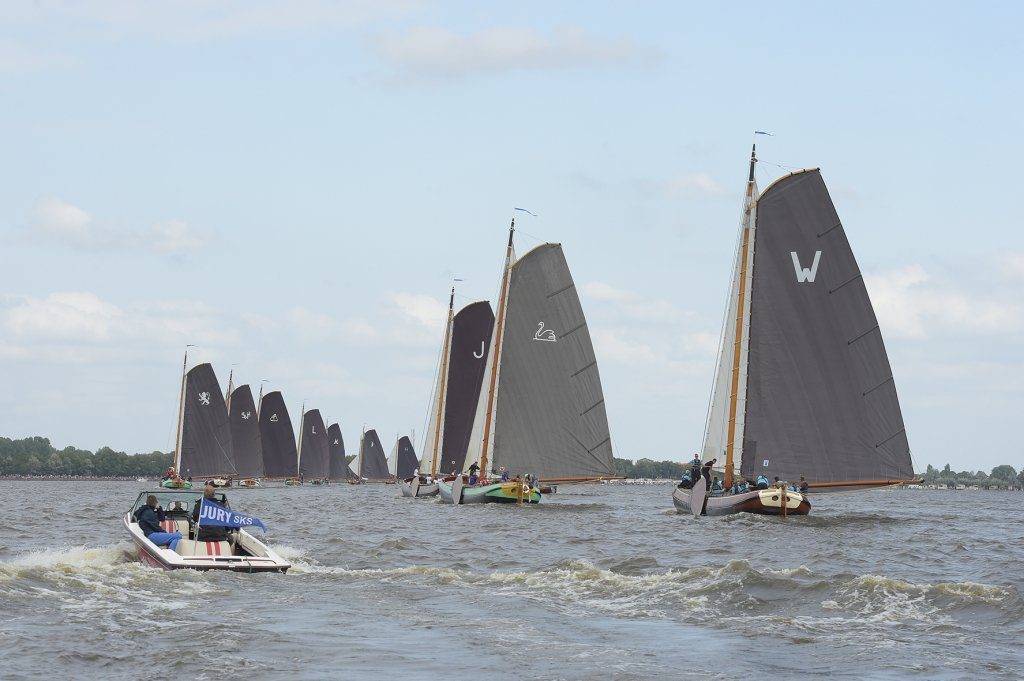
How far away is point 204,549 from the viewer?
2850cm

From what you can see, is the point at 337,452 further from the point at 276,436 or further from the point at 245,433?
the point at 245,433

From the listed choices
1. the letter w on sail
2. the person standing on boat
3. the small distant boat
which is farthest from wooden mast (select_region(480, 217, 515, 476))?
the small distant boat

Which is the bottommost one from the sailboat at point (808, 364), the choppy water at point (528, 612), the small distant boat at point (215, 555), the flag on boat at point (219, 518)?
the choppy water at point (528, 612)

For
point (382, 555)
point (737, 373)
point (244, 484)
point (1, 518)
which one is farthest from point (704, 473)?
point (244, 484)

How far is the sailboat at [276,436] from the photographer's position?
154250 mm

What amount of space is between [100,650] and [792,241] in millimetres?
37603

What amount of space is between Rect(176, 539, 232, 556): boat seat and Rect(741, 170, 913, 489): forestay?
27.3 meters

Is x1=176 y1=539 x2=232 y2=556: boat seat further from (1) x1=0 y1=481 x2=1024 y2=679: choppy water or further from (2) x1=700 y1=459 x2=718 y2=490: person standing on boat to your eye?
(2) x1=700 y1=459 x2=718 y2=490: person standing on boat

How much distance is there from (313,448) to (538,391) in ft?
356

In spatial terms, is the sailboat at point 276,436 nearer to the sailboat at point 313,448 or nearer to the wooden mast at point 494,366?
the sailboat at point 313,448

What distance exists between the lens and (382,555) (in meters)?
35.1

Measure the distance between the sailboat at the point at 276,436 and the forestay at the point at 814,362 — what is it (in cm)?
10908

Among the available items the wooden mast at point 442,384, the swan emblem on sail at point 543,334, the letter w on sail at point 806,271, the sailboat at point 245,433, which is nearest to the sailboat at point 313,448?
the sailboat at point 245,433

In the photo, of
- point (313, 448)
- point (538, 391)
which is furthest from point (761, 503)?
point (313, 448)
